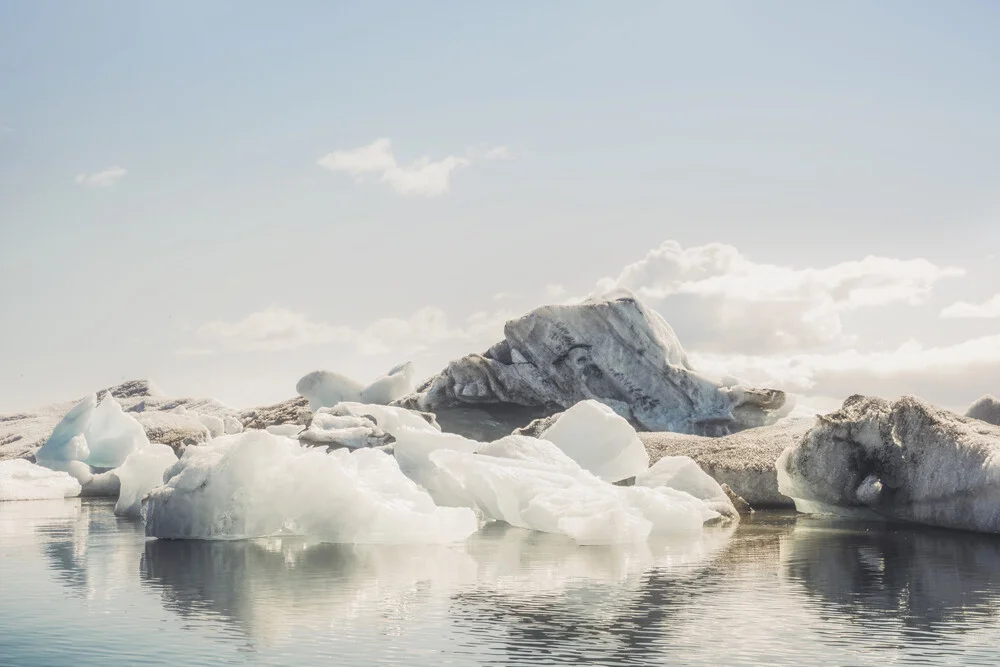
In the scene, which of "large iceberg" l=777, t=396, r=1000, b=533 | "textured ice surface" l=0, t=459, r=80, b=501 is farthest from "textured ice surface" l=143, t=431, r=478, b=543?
"textured ice surface" l=0, t=459, r=80, b=501

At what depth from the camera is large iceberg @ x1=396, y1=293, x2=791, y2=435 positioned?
2089cm

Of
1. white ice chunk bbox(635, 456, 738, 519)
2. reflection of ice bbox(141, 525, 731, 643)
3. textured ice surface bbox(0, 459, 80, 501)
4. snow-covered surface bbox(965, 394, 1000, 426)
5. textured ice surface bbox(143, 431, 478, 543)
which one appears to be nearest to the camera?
reflection of ice bbox(141, 525, 731, 643)

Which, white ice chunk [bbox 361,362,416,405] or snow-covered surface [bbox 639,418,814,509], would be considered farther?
white ice chunk [bbox 361,362,416,405]

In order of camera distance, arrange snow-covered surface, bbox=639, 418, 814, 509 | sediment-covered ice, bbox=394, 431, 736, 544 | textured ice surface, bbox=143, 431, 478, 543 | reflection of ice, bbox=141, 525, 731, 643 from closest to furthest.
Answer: reflection of ice, bbox=141, 525, 731, 643
textured ice surface, bbox=143, 431, 478, 543
sediment-covered ice, bbox=394, 431, 736, 544
snow-covered surface, bbox=639, 418, 814, 509

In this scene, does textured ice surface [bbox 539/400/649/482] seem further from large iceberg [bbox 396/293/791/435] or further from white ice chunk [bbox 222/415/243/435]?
white ice chunk [bbox 222/415/243/435]

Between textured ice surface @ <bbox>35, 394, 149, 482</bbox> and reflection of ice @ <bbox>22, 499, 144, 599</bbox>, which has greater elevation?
textured ice surface @ <bbox>35, 394, 149, 482</bbox>

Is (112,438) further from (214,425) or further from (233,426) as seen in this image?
(233,426)

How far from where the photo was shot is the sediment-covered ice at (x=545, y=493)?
9.48m

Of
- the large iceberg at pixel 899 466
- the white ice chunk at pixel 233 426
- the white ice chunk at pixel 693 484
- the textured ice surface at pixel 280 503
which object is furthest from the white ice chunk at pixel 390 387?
the textured ice surface at pixel 280 503

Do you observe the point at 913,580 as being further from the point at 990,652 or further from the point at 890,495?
the point at 890,495

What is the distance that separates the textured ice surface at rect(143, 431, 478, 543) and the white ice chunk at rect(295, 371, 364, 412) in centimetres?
1595

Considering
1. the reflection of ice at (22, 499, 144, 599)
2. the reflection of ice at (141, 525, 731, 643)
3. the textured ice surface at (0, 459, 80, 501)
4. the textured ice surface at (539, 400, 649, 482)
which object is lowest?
the reflection of ice at (141, 525, 731, 643)

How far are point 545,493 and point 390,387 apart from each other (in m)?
15.1

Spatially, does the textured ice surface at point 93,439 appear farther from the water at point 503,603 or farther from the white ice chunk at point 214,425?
the water at point 503,603
